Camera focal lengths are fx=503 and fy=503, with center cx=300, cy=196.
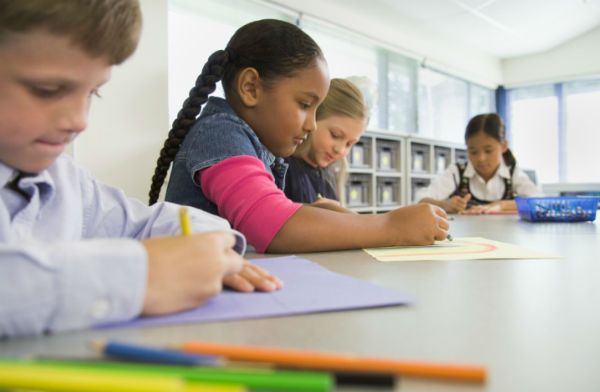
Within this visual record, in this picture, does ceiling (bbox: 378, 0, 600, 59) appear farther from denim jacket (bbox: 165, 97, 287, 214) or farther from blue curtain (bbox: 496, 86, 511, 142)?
denim jacket (bbox: 165, 97, 287, 214)

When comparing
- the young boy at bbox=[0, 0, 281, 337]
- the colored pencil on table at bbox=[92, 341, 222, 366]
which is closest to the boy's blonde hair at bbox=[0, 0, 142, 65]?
the young boy at bbox=[0, 0, 281, 337]

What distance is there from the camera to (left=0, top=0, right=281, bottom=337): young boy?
0.29 metres

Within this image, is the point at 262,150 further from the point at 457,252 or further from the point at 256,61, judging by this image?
the point at 457,252

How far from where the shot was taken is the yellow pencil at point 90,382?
17 cm

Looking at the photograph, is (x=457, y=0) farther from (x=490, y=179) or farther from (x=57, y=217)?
(x=57, y=217)

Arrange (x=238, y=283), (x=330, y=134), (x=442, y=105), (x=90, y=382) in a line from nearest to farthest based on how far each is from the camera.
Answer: (x=90, y=382), (x=238, y=283), (x=330, y=134), (x=442, y=105)

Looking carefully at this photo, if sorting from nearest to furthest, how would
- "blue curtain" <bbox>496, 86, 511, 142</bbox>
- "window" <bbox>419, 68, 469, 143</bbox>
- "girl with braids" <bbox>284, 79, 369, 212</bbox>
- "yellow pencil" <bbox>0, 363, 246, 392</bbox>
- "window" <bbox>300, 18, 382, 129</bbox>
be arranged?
1. "yellow pencil" <bbox>0, 363, 246, 392</bbox>
2. "girl with braids" <bbox>284, 79, 369, 212</bbox>
3. "window" <bbox>300, 18, 382, 129</bbox>
4. "window" <bbox>419, 68, 469, 143</bbox>
5. "blue curtain" <bbox>496, 86, 511, 142</bbox>

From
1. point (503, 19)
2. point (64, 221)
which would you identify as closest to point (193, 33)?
point (64, 221)

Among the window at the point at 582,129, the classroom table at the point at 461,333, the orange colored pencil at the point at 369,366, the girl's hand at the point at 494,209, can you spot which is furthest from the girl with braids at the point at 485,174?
the window at the point at 582,129

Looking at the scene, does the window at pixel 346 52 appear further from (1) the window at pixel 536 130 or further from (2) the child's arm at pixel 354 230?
(2) the child's arm at pixel 354 230

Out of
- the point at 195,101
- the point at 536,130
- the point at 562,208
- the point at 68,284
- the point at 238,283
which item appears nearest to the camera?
the point at 68,284

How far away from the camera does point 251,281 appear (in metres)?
0.43

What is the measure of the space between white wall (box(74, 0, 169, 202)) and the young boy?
1742mm

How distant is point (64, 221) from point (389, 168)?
10.4 ft
